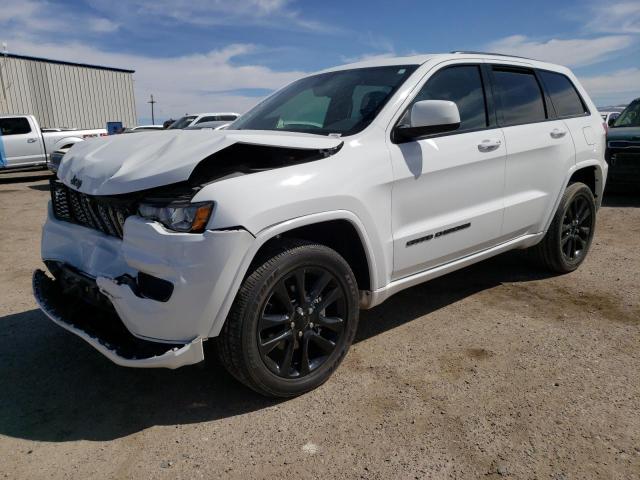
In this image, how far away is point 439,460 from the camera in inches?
89.3

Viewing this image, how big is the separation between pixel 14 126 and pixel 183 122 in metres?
6.23

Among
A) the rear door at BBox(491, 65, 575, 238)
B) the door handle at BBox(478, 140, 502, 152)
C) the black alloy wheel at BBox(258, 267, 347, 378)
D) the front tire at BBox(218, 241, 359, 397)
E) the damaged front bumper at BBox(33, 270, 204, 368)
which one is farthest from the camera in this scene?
the rear door at BBox(491, 65, 575, 238)

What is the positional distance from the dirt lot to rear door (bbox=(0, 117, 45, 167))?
1212cm

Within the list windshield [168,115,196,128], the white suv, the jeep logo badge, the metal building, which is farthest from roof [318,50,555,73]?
the metal building

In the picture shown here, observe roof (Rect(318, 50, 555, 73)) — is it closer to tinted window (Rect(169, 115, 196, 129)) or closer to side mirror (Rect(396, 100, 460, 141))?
side mirror (Rect(396, 100, 460, 141))

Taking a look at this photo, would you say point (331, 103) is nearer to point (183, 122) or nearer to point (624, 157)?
point (624, 157)

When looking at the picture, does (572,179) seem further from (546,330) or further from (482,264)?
(546,330)

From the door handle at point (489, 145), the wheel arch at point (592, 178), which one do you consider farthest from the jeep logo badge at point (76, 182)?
the wheel arch at point (592, 178)

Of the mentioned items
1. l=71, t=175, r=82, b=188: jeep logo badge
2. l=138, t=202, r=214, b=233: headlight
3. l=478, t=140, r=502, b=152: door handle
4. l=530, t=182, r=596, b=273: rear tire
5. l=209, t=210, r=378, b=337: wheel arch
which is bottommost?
l=530, t=182, r=596, b=273: rear tire

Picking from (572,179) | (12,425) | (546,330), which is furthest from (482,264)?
(12,425)

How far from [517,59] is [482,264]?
1972 millimetres

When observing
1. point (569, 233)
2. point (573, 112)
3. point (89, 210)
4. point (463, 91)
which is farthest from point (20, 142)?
point (569, 233)

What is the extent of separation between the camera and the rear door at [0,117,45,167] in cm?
1425

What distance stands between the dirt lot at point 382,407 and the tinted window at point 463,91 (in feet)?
4.62
